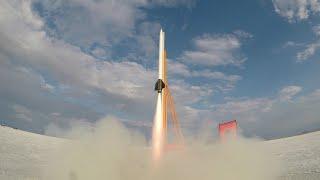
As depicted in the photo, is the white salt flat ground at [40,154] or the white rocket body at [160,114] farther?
the white salt flat ground at [40,154]

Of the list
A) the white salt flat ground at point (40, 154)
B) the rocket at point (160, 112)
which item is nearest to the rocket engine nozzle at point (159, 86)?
the rocket at point (160, 112)

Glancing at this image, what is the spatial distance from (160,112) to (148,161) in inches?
207

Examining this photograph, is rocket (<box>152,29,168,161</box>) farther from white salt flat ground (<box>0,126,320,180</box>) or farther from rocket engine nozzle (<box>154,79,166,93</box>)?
white salt flat ground (<box>0,126,320,180</box>)

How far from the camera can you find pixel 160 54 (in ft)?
118

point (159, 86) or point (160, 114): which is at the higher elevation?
point (159, 86)

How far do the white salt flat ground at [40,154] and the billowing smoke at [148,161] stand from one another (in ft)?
8.88

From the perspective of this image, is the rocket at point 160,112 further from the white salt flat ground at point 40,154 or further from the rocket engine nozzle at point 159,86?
the white salt flat ground at point 40,154

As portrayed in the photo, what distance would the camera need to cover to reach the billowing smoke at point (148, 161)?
3176 centimetres

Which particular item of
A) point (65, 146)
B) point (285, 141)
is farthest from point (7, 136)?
point (285, 141)

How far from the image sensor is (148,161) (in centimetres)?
3562

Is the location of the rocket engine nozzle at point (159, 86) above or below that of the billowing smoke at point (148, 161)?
above

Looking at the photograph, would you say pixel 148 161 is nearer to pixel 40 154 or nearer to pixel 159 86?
pixel 159 86

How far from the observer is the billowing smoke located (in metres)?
31.8

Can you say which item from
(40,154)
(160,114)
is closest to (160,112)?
(160,114)
